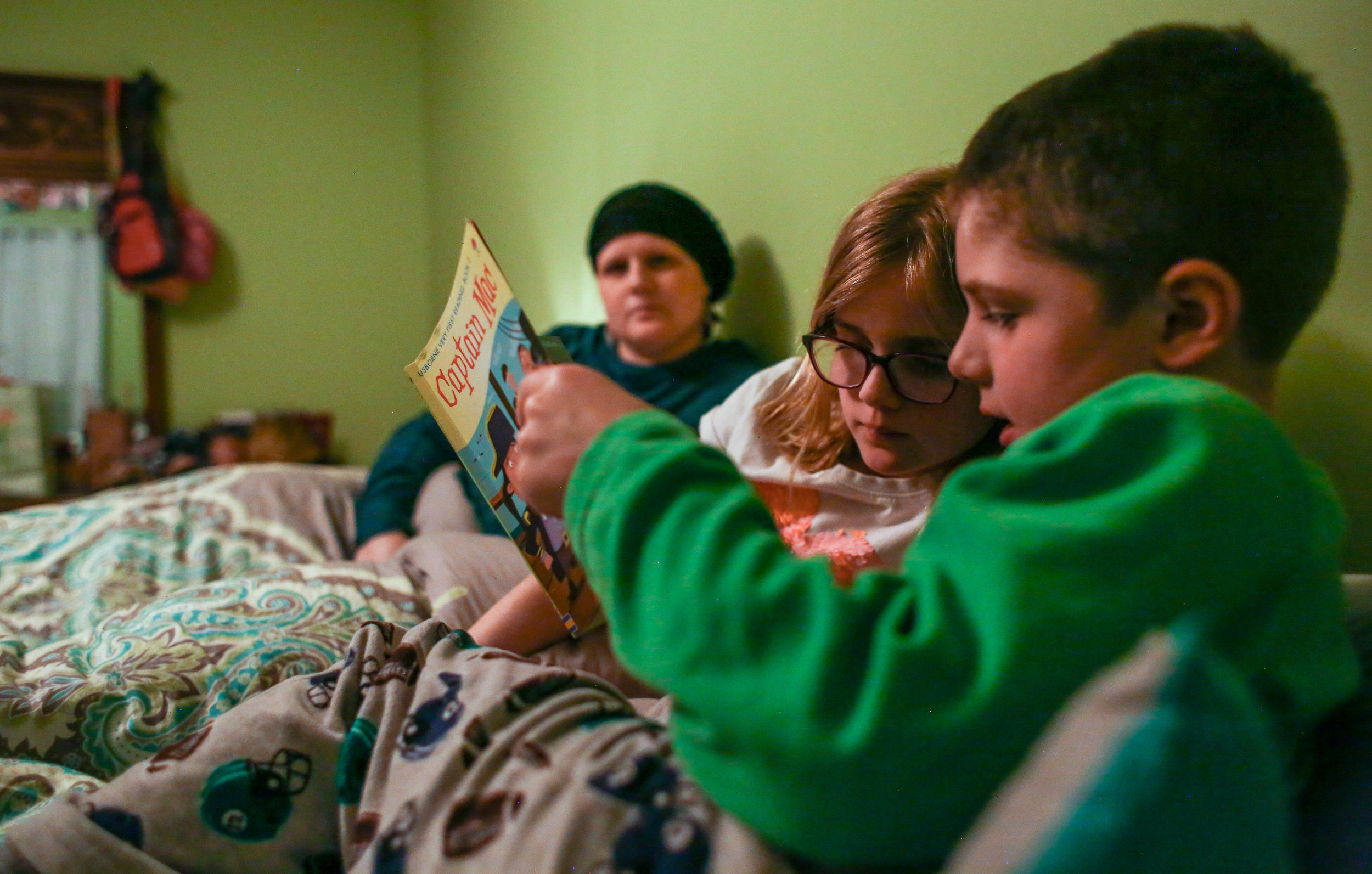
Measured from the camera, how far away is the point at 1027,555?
362mm

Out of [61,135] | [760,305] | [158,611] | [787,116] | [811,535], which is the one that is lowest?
[158,611]

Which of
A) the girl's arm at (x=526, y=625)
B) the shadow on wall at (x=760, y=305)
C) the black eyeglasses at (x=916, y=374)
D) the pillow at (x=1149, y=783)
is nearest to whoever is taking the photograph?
the pillow at (x=1149, y=783)

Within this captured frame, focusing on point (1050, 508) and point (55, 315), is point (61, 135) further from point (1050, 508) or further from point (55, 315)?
point (1050, 508)

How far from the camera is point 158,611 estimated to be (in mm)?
988

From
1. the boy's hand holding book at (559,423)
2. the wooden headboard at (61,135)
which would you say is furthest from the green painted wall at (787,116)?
the wooden headboard at (61,135)

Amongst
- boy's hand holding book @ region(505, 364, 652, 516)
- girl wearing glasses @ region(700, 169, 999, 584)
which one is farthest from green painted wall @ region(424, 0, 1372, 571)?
boy's hand holding book @ region(505, 364, 652, 516)

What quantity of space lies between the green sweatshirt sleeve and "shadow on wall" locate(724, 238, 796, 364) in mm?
935

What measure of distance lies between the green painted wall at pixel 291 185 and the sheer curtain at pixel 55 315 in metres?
0.11

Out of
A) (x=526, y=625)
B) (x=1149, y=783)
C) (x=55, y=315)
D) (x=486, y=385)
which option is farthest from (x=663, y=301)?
(x=55, y=315)

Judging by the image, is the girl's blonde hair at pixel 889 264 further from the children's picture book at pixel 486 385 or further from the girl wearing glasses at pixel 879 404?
the children's picture book at pixel 486 385

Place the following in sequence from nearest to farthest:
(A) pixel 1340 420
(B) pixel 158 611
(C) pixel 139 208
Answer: (A) pixel 1340 420
(B) pixel 158 611
(C) pixel 139 208

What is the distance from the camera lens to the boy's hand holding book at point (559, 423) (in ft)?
1.58

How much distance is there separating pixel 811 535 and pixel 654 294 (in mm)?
738

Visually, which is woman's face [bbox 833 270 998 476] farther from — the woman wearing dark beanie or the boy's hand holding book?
the woman wearing dark beanie
